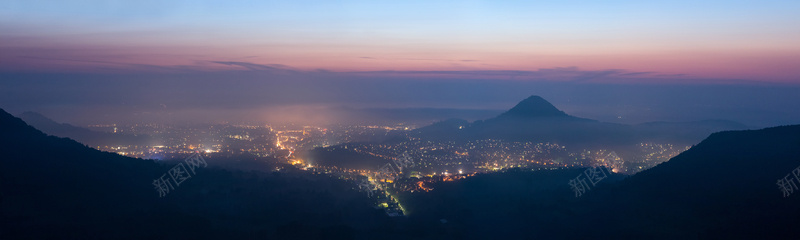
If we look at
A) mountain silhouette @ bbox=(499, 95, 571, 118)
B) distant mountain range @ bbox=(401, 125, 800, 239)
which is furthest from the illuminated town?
mountain silhouette @ bbox=(499, 95, 571, 118)

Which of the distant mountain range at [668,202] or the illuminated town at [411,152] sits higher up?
the distant mountain range at [668,202]

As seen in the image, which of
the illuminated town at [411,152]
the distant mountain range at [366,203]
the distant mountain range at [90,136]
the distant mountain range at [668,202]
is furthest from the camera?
the distant mountain range at [90,136]

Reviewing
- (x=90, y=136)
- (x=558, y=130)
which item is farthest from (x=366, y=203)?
(x=558, y=130)

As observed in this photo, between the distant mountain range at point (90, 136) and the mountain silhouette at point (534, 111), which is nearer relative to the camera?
the distant mountain range at point (90, 136)

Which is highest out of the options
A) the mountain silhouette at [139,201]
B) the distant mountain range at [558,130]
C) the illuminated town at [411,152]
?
the mountain silhouette at [139,201]

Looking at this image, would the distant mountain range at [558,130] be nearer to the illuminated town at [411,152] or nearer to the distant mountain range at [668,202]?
the illuminated town at [411,152]

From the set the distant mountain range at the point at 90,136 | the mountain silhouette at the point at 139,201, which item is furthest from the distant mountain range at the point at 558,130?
the distant mountain range at the point at 90,136

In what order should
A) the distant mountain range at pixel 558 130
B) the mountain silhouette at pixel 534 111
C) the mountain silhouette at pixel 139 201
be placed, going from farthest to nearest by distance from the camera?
1. the mountain silhouette at pixel 534 111
2. the distant mountain range at pixel 558 130
3. the mountain silhouette at pixel 139 201

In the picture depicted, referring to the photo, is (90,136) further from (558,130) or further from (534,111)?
(534,111)
